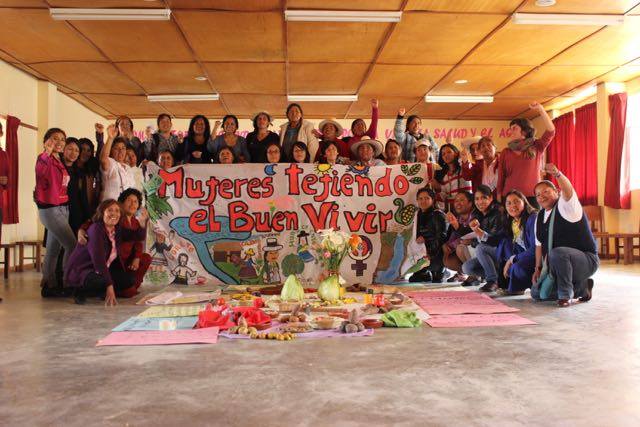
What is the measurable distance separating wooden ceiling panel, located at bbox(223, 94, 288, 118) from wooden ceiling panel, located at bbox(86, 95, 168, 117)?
51.0 inches

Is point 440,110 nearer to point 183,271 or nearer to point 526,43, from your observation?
point 526,43

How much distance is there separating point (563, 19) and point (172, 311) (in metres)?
4.92

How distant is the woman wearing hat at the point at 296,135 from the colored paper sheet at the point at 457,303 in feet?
6.68

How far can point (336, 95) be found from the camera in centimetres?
920

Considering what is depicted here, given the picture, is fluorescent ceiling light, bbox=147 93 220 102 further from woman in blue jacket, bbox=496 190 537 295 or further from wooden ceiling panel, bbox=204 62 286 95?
woman in blue jacket, bbox=496 190 537 295

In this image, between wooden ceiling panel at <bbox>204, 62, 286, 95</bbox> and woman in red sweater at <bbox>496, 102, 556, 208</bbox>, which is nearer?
woman in red sweater at <bbox>496, 102, 556, 208</bbox>

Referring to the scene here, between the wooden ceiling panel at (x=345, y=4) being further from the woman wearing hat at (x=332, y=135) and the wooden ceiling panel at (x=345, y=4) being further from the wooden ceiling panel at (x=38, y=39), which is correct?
the wooden ceiling panel at (x=38, y=39)

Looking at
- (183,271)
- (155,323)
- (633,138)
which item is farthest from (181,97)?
(633,138)

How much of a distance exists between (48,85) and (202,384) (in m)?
7.45

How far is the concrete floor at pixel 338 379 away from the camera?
197cm

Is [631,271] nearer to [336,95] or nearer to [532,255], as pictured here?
[532,255]

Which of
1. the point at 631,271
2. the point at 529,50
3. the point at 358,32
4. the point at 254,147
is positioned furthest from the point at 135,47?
the point at 631,271

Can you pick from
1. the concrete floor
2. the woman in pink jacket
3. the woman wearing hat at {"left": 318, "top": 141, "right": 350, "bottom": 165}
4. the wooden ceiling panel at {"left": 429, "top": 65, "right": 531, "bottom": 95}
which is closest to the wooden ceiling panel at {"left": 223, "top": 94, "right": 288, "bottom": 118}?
the wooden ceiling panel at {"left": 429, "top": 65, "right": 531, "bottom": 95}

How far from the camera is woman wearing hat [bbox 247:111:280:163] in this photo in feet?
19.1
